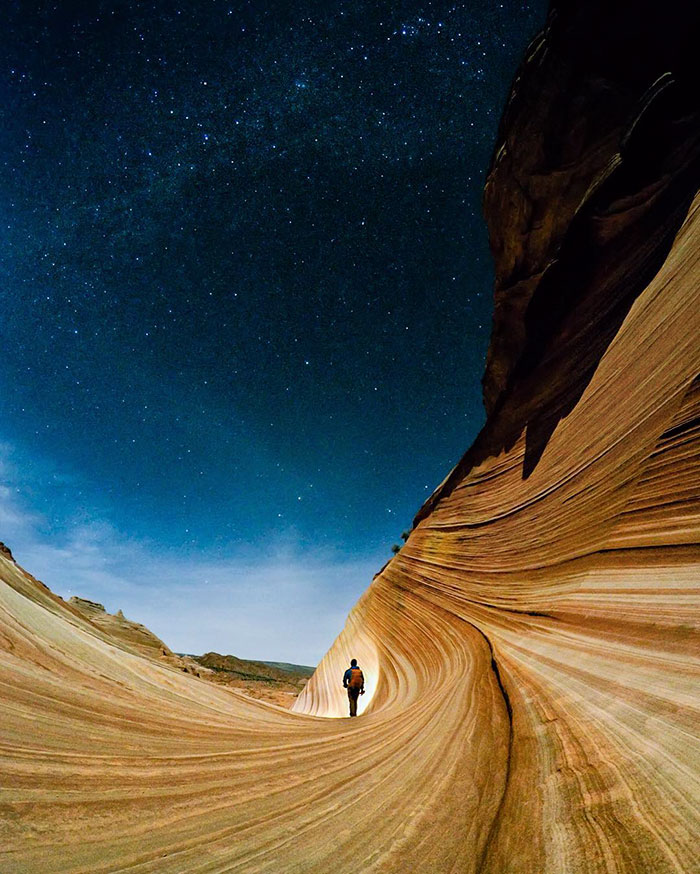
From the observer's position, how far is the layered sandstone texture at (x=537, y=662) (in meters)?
1.12

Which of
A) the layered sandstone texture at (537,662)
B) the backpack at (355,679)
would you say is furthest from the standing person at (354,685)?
the layered sandstone texture at (537,662)

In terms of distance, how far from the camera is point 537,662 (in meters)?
2.71

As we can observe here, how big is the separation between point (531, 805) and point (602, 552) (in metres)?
2.46

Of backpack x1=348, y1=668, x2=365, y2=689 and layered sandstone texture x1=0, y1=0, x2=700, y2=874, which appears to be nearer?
layered sandstone texture x1=0, y1=0, x2=700, y2=874

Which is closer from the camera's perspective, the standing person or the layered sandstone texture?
the layered sandstone texture

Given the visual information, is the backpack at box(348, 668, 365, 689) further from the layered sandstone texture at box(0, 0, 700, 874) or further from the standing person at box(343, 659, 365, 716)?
the layered sandstone texture at box(0, 0, 700, 874)

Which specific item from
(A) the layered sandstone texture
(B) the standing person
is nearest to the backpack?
(B) the standing person

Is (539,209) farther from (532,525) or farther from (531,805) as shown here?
(531,805)

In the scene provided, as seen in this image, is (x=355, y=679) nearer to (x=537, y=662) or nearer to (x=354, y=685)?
(x=354, y=685)

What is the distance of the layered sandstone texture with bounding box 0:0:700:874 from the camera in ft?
3.67

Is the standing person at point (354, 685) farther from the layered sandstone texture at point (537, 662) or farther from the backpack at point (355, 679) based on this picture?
the layered sandstone texture at point (537, 662)

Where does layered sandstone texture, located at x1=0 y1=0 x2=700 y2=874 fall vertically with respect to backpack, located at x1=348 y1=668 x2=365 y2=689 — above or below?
above

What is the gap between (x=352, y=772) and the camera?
6.01 ft

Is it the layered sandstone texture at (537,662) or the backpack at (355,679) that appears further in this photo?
the backpack at (355,679)
